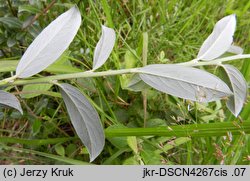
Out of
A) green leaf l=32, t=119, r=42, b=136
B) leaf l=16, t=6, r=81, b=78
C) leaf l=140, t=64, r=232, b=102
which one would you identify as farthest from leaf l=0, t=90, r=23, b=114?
green leaf l=32, t=119, r=42, b=136

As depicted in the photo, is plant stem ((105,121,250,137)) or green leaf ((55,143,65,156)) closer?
plant stem ((105,121,250,137))

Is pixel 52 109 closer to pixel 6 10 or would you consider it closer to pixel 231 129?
pixel 6 10

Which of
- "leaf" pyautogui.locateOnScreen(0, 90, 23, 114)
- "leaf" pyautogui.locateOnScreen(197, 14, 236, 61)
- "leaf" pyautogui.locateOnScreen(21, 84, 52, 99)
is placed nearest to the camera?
"leaf" pyautogui.locateOnScreen(0, 90, 23, 114)

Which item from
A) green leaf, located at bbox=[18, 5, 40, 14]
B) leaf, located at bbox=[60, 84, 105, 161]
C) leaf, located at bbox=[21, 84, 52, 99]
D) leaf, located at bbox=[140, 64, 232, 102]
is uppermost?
green leaf, located at bbox=[18, 5, 40, 14]

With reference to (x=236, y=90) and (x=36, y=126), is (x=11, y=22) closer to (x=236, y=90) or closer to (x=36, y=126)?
(x=36, y=126)

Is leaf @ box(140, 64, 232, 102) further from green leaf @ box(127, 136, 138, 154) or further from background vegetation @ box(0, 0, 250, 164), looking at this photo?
green leaf @ box(127, 136, 138, 154)

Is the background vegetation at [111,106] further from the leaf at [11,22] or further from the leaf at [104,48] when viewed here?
the leaf at [104,48]
